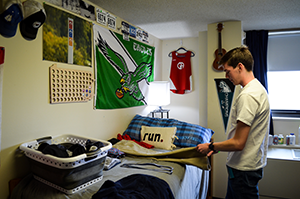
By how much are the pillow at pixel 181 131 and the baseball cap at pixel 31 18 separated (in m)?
1.73

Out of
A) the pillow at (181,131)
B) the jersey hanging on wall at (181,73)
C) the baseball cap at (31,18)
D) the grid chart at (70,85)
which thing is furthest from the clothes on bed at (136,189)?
the jersey hanging on wall at (181,73)

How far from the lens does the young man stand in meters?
1.42

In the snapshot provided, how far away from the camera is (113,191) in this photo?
4.33 feet

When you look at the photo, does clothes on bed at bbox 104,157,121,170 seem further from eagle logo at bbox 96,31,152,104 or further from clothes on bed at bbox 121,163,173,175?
eagle logo at bbox 96,31,152,104

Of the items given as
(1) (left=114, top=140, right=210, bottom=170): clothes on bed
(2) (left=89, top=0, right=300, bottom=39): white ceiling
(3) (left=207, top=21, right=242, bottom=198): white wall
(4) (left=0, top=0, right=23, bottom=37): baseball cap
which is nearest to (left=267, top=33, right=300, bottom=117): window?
(2) (left=89, top=0, right=300, bottom=39): white ceiling

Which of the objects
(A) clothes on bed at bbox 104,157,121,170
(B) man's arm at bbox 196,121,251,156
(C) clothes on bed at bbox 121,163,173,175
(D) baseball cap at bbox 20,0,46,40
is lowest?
(C) clothes on bed at bbox 121,163,173,175

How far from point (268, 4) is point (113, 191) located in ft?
8.29

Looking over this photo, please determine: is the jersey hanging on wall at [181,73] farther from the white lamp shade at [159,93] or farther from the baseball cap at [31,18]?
the baseball cap at [31,18]

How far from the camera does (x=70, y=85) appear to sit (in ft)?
6.63

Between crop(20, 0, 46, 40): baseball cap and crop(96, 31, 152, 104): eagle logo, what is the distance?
0.94 m

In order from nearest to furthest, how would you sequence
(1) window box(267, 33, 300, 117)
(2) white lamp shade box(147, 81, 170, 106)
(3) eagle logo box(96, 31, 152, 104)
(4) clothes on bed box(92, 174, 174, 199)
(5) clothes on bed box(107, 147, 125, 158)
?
(4) clothes on bed box(92, 174, 174, 199), (5) clothes on bed box(107, 147, 125, 158), (3) eagle logo box(96, 31, 152, 104), (2) white lamp shade box(147, 81, 170, 106), (1) window box(267, 33, 300, 117)

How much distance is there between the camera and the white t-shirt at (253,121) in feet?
4.61

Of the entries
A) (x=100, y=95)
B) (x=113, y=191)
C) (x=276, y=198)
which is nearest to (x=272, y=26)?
(x=276, y=198)

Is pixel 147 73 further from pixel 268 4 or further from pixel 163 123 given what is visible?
pixel 268 4
